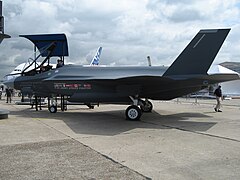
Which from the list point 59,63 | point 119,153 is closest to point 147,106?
point 59,63

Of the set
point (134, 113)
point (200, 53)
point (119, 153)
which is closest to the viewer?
point (119, 153)

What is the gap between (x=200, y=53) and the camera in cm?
902

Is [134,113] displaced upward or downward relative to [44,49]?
downward

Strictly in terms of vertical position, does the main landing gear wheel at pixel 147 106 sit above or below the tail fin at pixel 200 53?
below

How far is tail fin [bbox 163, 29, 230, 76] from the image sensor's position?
29.3 ft

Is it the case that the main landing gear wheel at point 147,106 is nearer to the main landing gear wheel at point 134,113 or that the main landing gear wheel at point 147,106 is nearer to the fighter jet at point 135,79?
the fighter jet at point 135,79

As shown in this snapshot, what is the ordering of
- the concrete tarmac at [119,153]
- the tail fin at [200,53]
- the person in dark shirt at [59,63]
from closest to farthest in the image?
the concrete tarmac at [119,153] < the tail fin at [200,53] < the person in dark shirt at [59,63]

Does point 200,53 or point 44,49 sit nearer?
point 200,53

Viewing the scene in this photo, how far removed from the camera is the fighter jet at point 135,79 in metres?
9.00

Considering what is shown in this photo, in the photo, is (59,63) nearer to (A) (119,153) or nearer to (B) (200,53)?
(B) (200,53)

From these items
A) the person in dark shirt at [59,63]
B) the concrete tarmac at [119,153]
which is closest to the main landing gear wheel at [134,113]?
the concrete tarmac at [119,153]

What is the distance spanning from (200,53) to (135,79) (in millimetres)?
2448

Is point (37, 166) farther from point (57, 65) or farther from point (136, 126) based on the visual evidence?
point (57, 65)

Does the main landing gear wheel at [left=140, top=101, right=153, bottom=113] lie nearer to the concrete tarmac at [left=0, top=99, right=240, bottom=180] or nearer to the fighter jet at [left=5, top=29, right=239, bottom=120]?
the fighter jet at [left=5, top=29, right=239, bottom=120]
